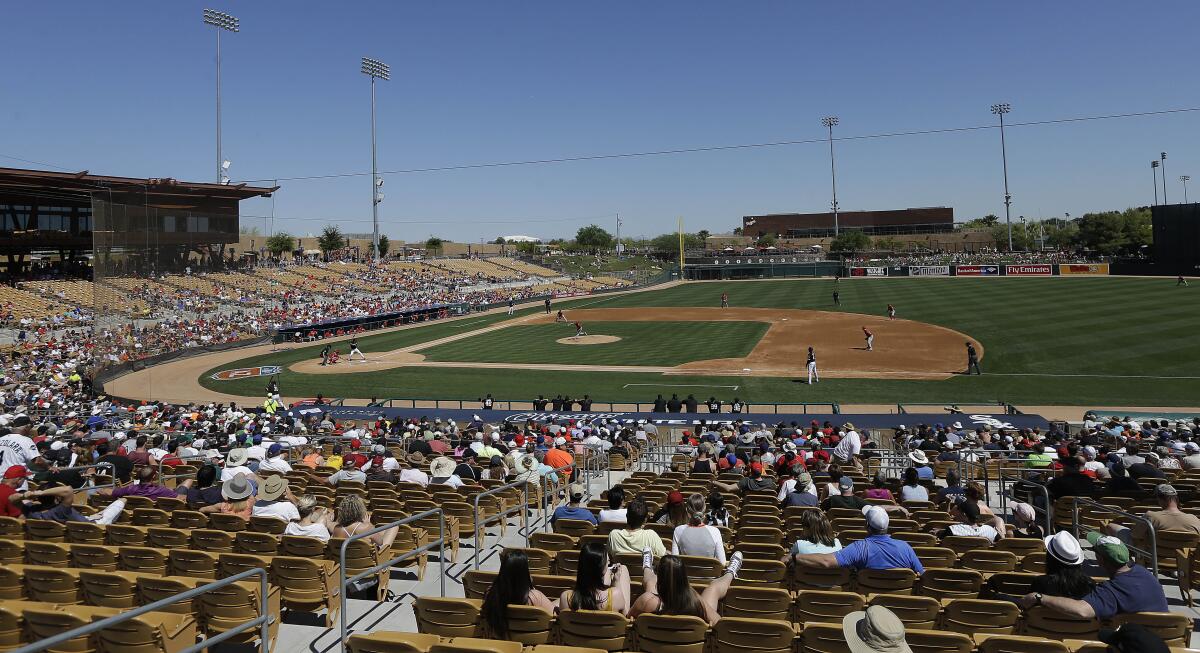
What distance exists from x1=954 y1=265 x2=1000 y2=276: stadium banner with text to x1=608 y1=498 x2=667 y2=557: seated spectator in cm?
8756

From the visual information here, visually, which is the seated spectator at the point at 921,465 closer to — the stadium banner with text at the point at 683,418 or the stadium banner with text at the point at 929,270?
the stadium banner with text at the point at 683,418

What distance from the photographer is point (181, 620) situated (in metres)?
5.23

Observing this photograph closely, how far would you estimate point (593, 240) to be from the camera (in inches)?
6088

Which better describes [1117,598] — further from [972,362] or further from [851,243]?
[851,243]

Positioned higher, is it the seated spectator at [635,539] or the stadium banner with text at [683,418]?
the seated spectator at [635,539]

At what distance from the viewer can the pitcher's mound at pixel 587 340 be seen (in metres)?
43.8

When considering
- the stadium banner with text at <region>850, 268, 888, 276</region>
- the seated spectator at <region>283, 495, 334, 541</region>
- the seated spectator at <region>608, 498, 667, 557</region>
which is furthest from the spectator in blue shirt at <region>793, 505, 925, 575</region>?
the stadium banner with text at <region>850, 268, 888, 276</region>

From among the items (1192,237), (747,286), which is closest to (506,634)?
(747,286)

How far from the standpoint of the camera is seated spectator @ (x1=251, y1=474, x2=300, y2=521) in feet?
27.1

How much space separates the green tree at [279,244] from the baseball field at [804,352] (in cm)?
5847

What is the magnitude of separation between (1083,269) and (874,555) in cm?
8895

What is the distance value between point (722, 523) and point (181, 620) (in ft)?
17.9

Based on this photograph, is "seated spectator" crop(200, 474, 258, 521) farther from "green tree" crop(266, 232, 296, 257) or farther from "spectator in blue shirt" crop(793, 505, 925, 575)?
A: "green tree" crop(266, 232, 296, 257)

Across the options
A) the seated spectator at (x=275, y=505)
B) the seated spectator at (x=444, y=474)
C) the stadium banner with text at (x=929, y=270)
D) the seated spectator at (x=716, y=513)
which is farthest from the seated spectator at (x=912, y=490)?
the stadium banner with text at (x=929, y=270)
